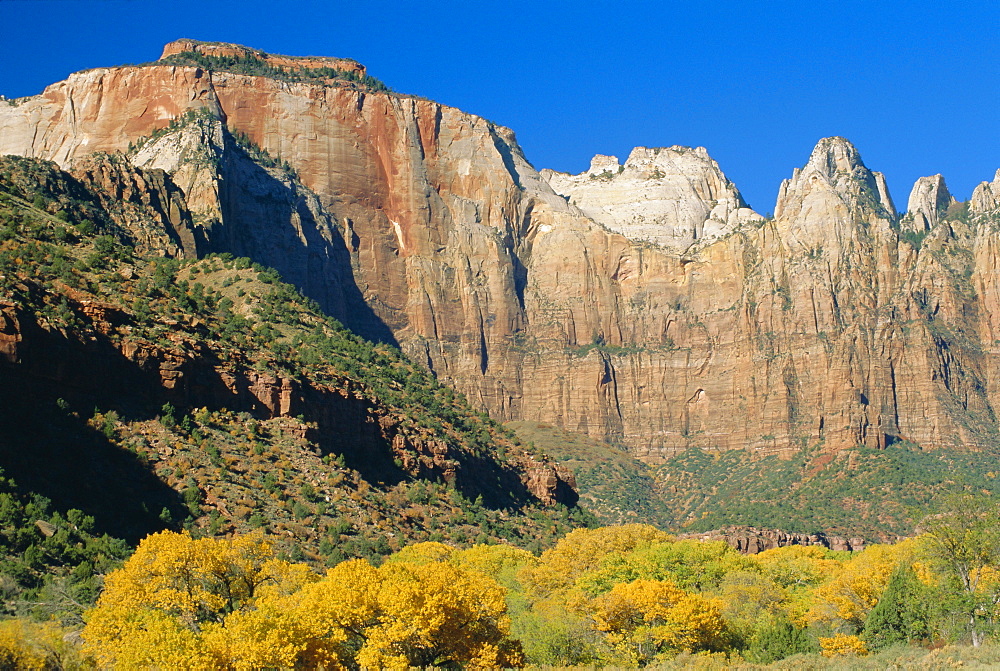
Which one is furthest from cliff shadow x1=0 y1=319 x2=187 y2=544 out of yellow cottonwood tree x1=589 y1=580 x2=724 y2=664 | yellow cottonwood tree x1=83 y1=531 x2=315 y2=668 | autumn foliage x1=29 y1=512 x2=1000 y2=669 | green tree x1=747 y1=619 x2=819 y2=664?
green tree x1=747 y1=619 x2=819 y2=664

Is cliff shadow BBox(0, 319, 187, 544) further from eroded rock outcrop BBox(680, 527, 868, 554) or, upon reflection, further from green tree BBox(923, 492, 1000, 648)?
eroded rock outcrop BBox(680, 527, 868, 554)

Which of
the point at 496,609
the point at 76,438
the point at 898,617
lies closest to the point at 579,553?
the point at 898,617

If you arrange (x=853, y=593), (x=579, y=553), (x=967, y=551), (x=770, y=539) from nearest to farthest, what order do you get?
(x=967, y=551) → (x=853, y=593) → (x=579, y=553) → (x=770, y=539)

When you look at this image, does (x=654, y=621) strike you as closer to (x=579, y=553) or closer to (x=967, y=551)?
(x=967, y=551)

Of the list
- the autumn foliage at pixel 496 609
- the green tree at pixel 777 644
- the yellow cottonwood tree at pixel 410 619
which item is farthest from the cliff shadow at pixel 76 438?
the green tree at pixel 777 644

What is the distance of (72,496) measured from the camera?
7906 centimetres

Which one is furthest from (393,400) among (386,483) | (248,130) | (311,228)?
(248,130)

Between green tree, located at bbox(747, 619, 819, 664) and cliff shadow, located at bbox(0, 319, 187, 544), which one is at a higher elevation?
cliff shadow, located at bbox(0, 319, 187, 544)

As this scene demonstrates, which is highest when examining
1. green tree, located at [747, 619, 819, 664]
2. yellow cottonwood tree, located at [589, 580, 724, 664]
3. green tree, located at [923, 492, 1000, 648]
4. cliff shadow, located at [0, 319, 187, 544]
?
cliff shadow, located at [0, 319, 187, 544]

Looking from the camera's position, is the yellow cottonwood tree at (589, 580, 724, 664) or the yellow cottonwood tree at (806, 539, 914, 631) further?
the yellow cottonwood tree at (806, 539, 914, 631)

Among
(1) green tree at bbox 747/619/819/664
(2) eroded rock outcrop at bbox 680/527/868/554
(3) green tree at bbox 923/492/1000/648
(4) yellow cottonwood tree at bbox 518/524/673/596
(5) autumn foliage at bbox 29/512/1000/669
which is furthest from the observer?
(2) eroded rock outcrop at bbox 680/527/868/554

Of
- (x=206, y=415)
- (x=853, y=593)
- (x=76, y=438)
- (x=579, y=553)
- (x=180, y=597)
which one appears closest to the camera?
(x=180, y=597)

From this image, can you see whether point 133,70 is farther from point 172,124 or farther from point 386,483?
point 386,483

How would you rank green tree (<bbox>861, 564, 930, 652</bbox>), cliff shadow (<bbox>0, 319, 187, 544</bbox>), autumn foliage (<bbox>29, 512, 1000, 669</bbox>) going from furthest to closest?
cliff shadow (<bbox>0, 319, 187, 544</bbox>), green tree (<bbox>861, 564, 930, 652</bbox>), autumn foliage (<bbox>29, 512, 1000, 669</bbox>)
